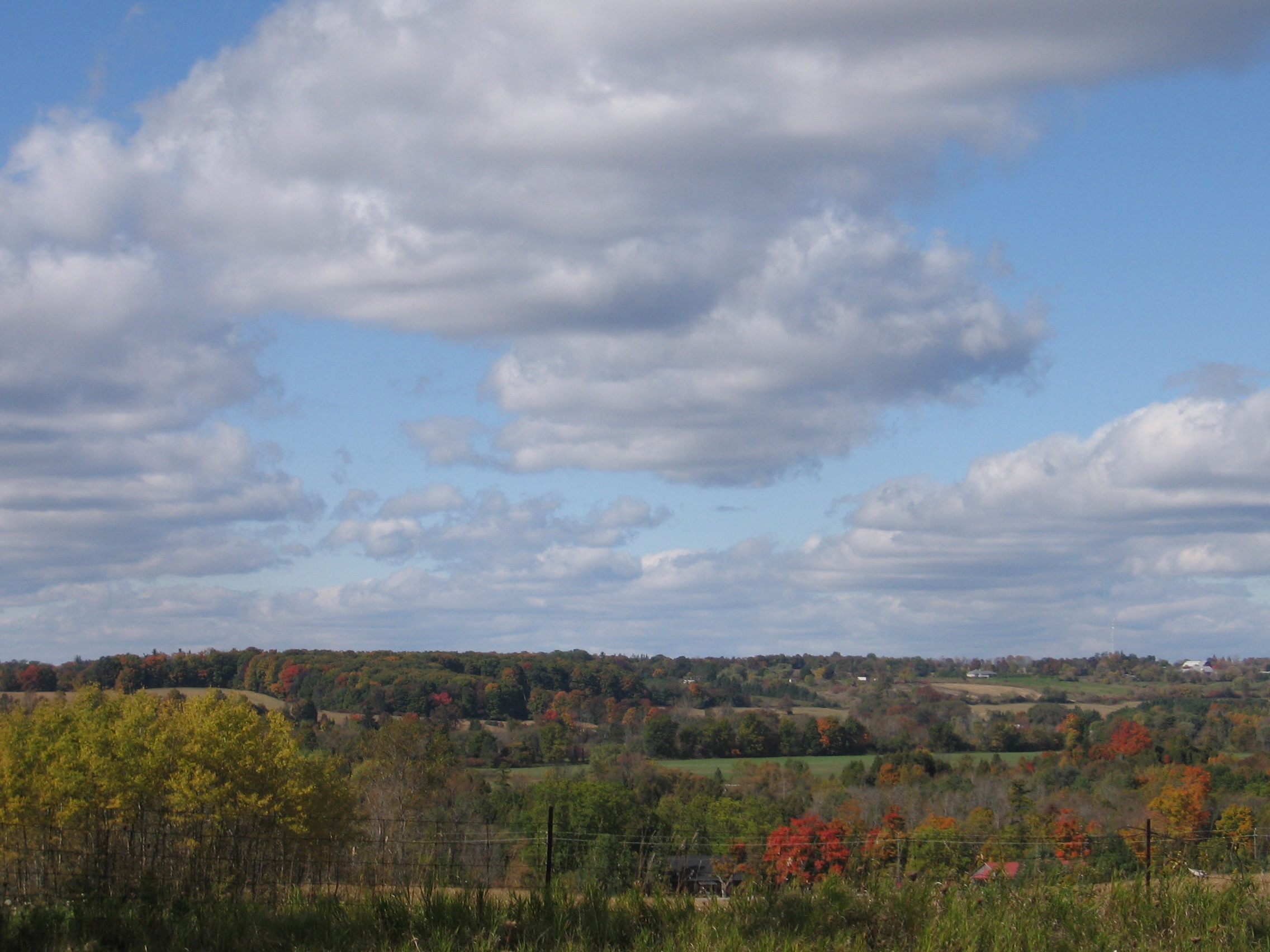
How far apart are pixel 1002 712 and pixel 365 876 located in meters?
134

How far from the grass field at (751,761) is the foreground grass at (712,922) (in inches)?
3188

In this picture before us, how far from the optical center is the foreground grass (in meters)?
9.65

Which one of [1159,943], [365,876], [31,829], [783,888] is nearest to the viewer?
[1159,943]

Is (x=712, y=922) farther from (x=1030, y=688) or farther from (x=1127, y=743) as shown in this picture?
(x=1030, y=688)

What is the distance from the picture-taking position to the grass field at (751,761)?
96.2m

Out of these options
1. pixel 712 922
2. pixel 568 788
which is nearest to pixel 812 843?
pixel 712 922

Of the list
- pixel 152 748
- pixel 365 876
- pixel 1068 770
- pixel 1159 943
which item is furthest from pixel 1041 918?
pixel 1068 770

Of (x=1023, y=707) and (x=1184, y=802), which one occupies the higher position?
(x=1184, y=802)

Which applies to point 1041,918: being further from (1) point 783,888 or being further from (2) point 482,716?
(2) point 482,716

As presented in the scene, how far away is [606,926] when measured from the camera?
10250mm

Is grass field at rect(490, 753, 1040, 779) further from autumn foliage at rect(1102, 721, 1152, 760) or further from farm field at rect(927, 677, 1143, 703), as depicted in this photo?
farm field at rect(927, 677, 1143, 703)

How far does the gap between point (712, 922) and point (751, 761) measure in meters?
99.7

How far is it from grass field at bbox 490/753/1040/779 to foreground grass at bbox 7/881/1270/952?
81.0 m

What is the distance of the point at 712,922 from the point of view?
1017 centimetres
